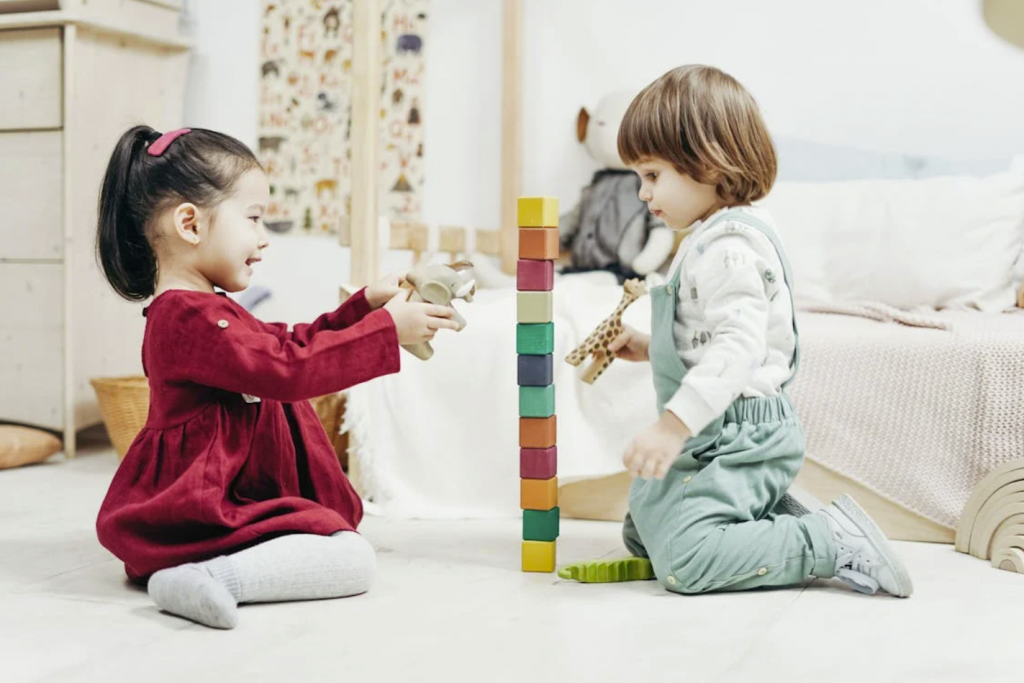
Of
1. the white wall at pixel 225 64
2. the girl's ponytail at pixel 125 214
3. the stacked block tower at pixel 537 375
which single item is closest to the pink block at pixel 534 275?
the stacked block tower at pixel 537 375

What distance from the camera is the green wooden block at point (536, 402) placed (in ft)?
4.47

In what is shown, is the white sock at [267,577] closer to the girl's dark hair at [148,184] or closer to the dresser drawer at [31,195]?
the girl's dark hair at [148,184]

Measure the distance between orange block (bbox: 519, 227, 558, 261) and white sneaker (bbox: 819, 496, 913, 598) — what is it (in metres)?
0.45

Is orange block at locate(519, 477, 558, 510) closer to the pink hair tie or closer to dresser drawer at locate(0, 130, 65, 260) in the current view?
the pink hair tie

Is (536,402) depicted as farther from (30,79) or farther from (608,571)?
(30,79)

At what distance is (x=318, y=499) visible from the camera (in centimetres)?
136

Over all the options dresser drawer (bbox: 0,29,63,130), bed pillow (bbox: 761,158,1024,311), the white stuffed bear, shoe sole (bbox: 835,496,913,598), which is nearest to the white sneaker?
shoe sole (bbox: 835,496,913,598)

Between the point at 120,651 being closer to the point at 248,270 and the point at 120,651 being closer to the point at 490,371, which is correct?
the point at 248,270

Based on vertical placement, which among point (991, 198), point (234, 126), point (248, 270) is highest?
point (234, 126)

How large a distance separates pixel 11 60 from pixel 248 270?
1253 millimetres

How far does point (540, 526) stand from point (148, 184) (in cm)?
62

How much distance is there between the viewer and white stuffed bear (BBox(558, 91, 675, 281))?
2.24 meters

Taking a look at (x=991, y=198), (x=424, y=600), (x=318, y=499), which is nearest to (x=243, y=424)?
(x=318, y=499)

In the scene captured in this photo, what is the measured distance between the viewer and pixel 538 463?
1.36 metres
